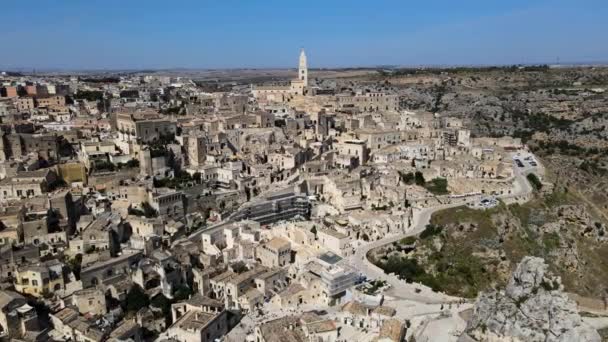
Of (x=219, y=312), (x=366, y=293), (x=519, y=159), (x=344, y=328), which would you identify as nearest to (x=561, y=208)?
(x=519, y=159)

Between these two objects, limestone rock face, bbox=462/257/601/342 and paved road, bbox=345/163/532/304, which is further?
paved road, bbox=345/163/532/304

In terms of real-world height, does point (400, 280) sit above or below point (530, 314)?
below

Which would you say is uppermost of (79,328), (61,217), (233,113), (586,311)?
(233,113)

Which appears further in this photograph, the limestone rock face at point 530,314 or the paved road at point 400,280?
the paved road at point 400,280

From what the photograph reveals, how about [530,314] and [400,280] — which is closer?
[530,314]

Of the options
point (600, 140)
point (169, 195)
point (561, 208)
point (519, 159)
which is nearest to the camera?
point (169, 195)

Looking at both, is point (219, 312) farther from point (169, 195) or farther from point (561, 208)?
point (561, 208)

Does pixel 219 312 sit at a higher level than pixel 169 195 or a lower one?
lower

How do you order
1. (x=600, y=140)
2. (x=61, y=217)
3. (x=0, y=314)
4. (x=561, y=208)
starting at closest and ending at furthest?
(x=0, y=314)
(x=61, y=217)
(x=561, y=208)
(x=600, y=140)
